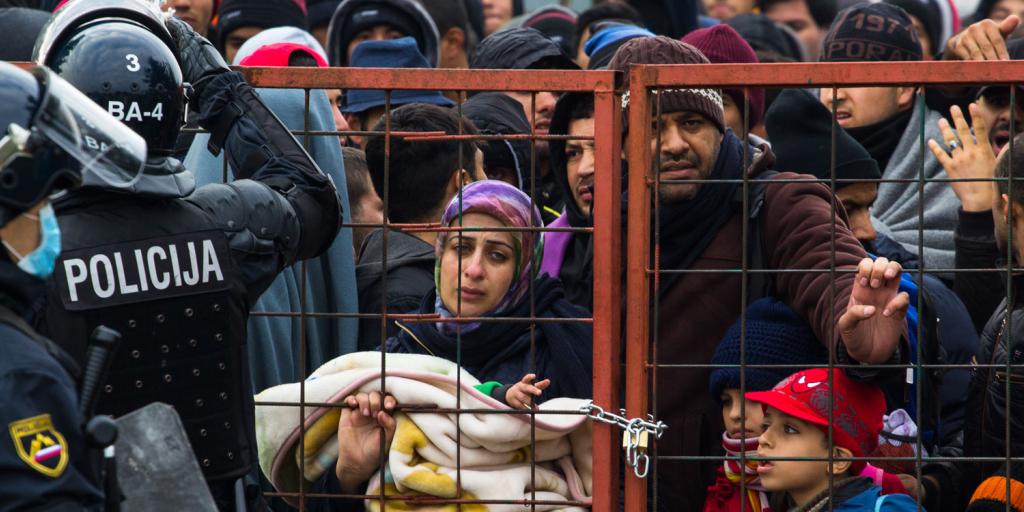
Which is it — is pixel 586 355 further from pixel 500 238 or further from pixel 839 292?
pixel 839 292

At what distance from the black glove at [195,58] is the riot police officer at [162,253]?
114 millimetres

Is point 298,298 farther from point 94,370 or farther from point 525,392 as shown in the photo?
point 94,370

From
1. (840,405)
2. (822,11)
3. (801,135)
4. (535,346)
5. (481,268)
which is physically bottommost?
(840,405)

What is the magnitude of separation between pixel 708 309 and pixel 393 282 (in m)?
0.98

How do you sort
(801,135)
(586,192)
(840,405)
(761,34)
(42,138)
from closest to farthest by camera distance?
(42,138)
(840,405)
(586,192)
(801,135)
(761,34)

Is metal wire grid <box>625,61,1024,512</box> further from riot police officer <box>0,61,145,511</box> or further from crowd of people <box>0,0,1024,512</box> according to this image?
riot police officer <box>0,61,145,511</box>

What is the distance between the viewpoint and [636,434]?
394 cm

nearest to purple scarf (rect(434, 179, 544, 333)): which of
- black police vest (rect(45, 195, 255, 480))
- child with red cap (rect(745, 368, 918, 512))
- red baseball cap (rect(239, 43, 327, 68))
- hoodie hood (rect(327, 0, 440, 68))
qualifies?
child with red cap (rect(745, 368, 918, 512))

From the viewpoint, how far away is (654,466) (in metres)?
3.94

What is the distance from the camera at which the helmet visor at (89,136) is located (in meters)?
2.83

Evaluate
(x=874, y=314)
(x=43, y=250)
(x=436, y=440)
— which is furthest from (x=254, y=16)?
(x=43, y=250)

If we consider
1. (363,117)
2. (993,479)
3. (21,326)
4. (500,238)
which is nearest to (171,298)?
(21,326)

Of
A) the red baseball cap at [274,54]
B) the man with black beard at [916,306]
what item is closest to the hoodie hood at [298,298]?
the red baseball cap at [274,54]

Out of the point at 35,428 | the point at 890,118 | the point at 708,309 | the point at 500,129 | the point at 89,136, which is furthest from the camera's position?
the point at 890,118
